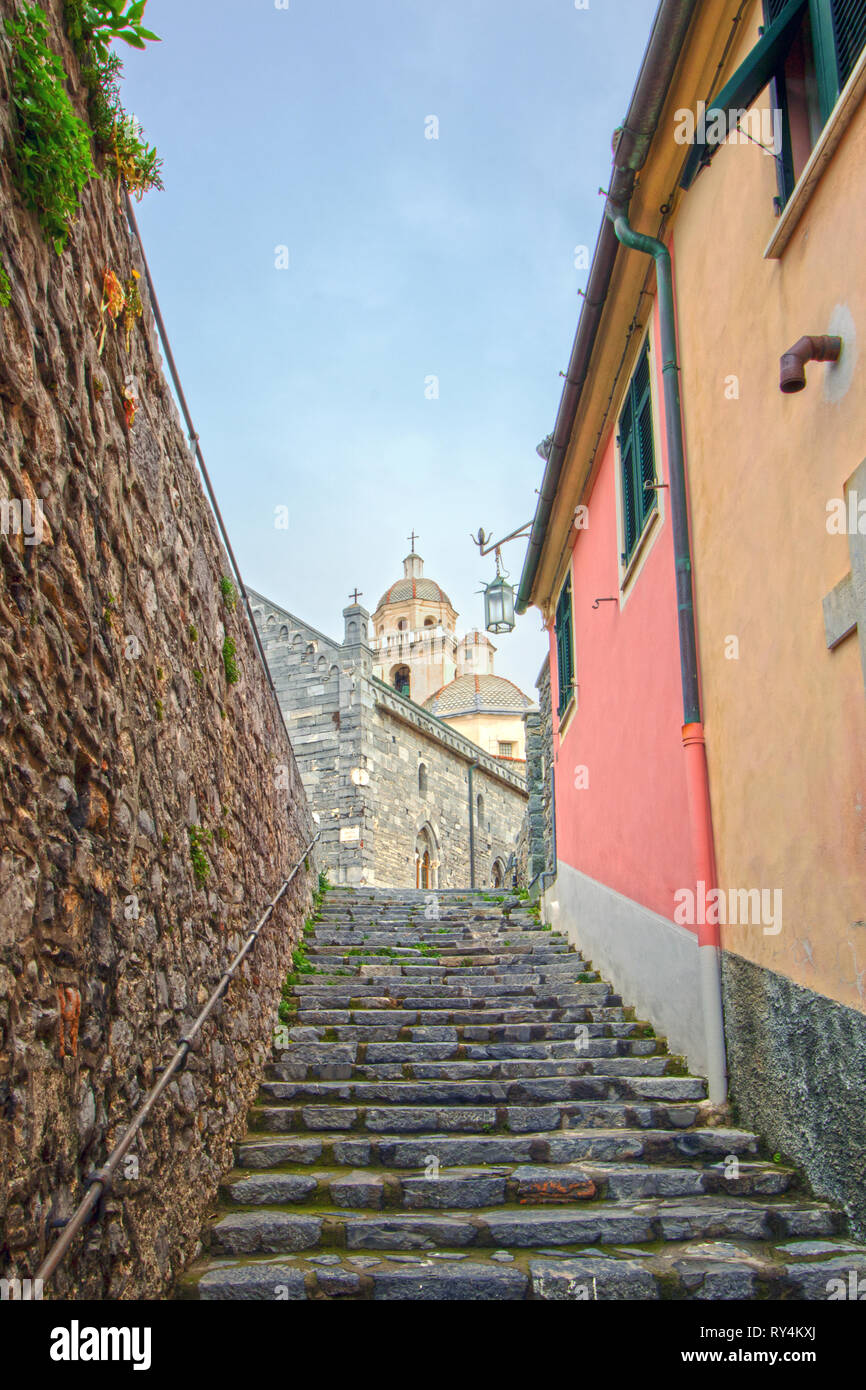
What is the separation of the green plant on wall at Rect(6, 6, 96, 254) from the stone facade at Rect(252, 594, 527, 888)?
18.1 meters

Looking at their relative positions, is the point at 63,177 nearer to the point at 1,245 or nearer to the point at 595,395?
the point at 1,245

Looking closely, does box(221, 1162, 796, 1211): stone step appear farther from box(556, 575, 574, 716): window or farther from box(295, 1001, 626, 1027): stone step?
box(556, 575, 574, 716): window

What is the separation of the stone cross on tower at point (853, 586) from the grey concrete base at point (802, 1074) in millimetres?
1407

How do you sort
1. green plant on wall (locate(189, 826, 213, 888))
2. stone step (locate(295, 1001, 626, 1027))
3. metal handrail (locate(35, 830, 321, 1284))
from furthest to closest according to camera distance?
stone step (locate(295, 1001, 626, 1027))
green plant on wall (locate(189, 826, 213, 888))
metal handrail (locate(35, 830, 321, 1284))

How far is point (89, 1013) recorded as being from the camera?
A: 3.04 m

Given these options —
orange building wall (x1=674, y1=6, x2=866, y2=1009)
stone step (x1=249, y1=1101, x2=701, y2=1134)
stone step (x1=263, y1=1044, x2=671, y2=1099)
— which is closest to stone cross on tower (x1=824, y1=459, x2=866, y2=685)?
orange building wall (x1=674, y1=6, x2=866, y2=1009)

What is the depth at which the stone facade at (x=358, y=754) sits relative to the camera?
20750mm

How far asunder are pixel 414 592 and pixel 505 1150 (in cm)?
4495

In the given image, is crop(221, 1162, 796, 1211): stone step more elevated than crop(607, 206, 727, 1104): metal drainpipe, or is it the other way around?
crop(607, 206, 727, 1104): metal drainpipe

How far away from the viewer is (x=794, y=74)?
461 centimetres

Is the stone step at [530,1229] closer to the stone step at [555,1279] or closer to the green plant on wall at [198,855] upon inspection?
the stone step at [555,1279]

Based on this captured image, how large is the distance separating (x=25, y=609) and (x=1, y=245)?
0.90m

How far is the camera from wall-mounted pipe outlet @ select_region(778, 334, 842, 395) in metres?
3.98

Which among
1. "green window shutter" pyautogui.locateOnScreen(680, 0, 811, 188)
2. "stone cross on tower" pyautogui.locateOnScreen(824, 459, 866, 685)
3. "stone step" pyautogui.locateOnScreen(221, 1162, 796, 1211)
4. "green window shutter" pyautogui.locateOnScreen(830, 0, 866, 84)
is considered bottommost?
"stone step" pyautogui.locateOnScreen(221, 1162, 796, 1211)
